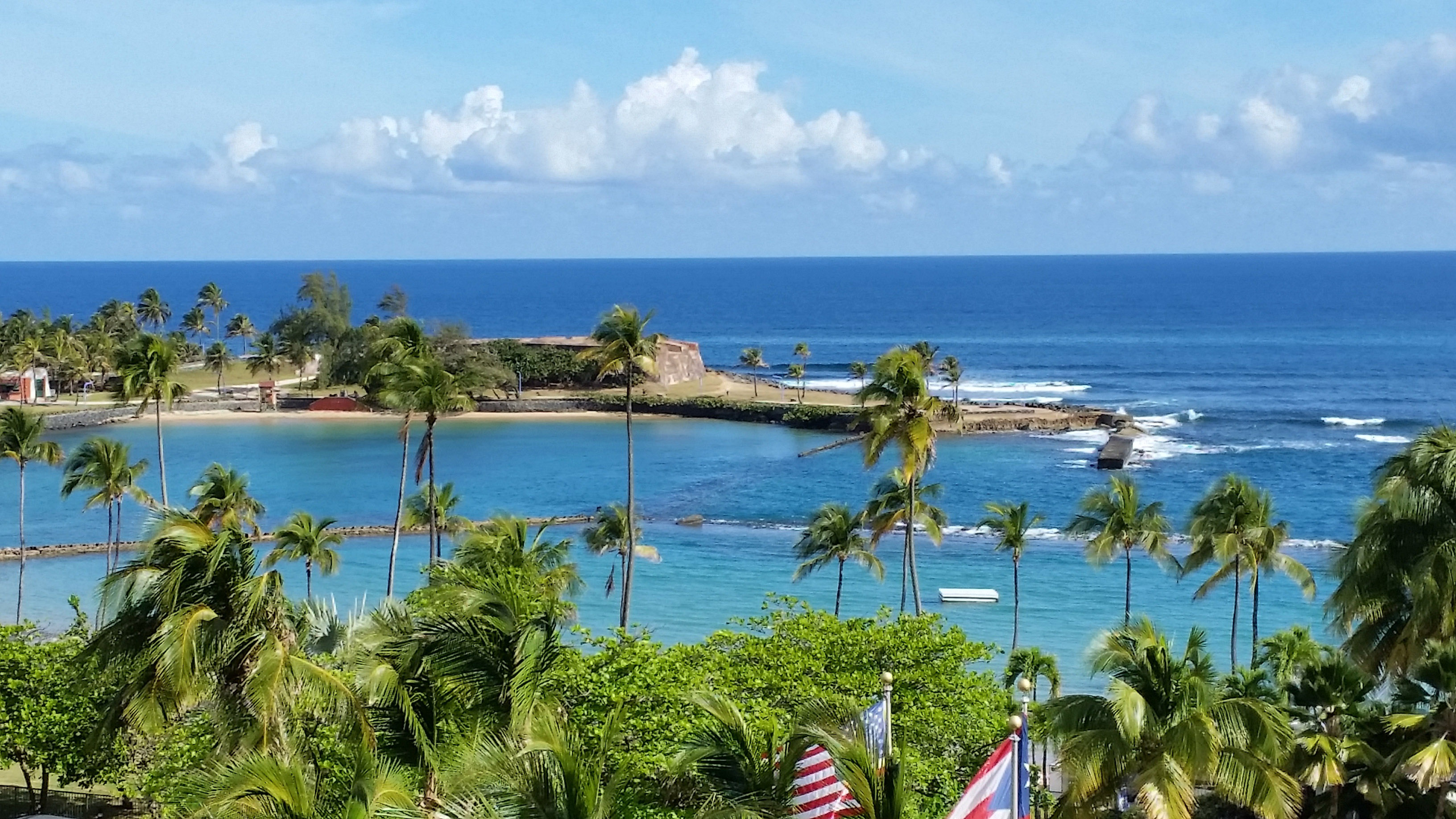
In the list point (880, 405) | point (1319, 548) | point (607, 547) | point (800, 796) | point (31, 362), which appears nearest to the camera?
point (800, 796)

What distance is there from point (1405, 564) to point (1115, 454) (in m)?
59.6

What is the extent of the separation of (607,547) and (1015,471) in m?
36.0

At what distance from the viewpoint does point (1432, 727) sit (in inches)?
731

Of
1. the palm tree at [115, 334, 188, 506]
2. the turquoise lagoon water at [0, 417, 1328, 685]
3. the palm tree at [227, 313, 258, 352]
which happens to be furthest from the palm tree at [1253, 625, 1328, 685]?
the palm tree at [227, 313, 258, 352]

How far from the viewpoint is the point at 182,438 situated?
86.6m

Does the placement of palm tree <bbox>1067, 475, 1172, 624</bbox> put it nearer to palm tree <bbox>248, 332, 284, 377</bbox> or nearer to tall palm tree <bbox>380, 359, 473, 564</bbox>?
tall palm tree <bbox>380, 359, 473, 564</bbox>

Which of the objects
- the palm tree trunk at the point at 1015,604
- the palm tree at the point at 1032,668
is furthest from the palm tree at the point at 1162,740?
the palm tree trunk at the point at 1015,604

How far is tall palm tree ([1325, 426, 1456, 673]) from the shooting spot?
17.8 meters

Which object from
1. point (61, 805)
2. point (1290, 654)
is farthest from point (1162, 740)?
point (61, 805)

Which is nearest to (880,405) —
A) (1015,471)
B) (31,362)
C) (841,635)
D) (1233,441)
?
(841,635)

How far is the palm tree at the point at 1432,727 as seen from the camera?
57.9 feet

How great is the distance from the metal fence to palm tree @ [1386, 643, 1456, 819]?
2065 cm

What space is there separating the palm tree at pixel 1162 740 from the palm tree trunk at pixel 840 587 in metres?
23.5

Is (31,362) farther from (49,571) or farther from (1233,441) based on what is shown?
(1233,441)
